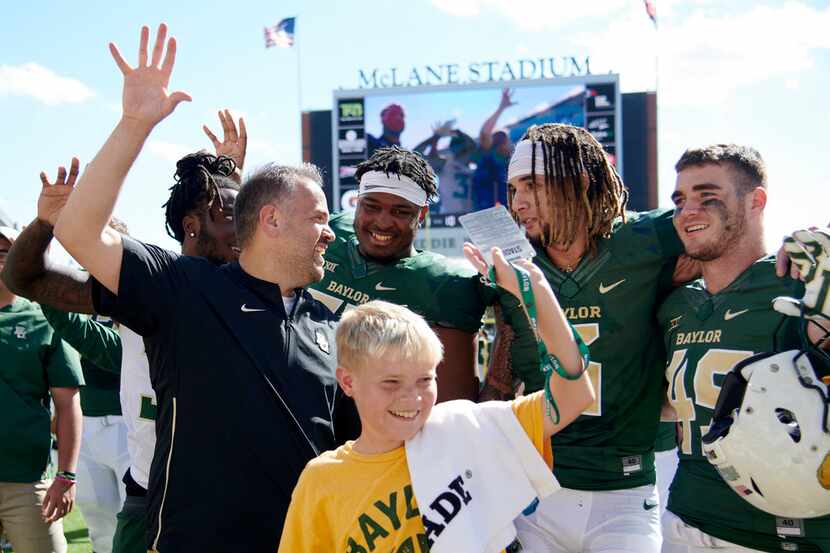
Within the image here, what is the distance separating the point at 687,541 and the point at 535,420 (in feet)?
3.42

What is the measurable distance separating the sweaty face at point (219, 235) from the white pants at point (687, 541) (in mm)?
1942

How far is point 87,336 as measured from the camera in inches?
161

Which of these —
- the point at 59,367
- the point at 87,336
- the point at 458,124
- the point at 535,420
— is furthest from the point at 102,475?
the point at 458,124

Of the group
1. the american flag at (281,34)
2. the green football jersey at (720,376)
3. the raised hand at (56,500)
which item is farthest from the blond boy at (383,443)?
the american flag at (281,34)

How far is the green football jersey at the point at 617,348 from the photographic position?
120 inches

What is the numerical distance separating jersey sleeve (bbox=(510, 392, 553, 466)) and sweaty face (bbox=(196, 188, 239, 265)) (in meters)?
1.67

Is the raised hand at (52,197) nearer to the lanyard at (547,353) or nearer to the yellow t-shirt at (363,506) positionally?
the yellow t-shirt at (363,506)

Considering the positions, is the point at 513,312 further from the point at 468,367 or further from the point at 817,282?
the point at 817,282

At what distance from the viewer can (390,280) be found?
11.6ft

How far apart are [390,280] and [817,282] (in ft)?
5.54

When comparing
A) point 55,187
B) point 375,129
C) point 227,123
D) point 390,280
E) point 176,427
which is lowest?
point 176,427

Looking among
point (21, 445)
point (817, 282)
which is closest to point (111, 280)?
point (817, 282)

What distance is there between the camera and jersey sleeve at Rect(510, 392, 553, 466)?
217cm

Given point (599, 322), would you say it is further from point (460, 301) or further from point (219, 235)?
point (219, 235)
